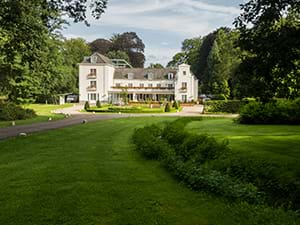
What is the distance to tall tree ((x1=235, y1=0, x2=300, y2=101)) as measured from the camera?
32.3ft

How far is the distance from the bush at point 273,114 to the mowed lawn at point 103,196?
1668 cm

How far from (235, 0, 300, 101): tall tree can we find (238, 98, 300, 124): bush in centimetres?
1450

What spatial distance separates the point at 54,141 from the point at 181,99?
180 ft

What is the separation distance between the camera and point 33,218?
5.71 meters

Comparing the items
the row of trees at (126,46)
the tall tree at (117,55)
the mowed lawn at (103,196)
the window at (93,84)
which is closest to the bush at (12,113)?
the mowed lawn at (103,196)

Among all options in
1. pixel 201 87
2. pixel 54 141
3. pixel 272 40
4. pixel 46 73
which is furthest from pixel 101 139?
pixel 201 87

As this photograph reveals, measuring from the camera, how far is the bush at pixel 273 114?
84.8 feet

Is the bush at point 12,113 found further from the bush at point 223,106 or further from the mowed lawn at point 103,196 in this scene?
the bush at point 223,106

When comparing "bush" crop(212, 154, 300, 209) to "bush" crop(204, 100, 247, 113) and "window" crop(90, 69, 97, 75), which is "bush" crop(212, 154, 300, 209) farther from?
"window" crop(90, 69, 97, 75)

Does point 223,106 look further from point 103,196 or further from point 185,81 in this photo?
point 103,196

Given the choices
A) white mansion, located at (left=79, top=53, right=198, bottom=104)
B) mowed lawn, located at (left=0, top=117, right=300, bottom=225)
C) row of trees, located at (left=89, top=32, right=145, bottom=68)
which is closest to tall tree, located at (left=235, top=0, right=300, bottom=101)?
mowed lawn, located at (left=0, top=117, right=300, bottom=225)

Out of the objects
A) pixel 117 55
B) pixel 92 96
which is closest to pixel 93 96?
pixel 92 96

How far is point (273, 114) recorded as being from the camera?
2617 centimetres

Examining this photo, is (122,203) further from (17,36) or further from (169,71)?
(169,71)
